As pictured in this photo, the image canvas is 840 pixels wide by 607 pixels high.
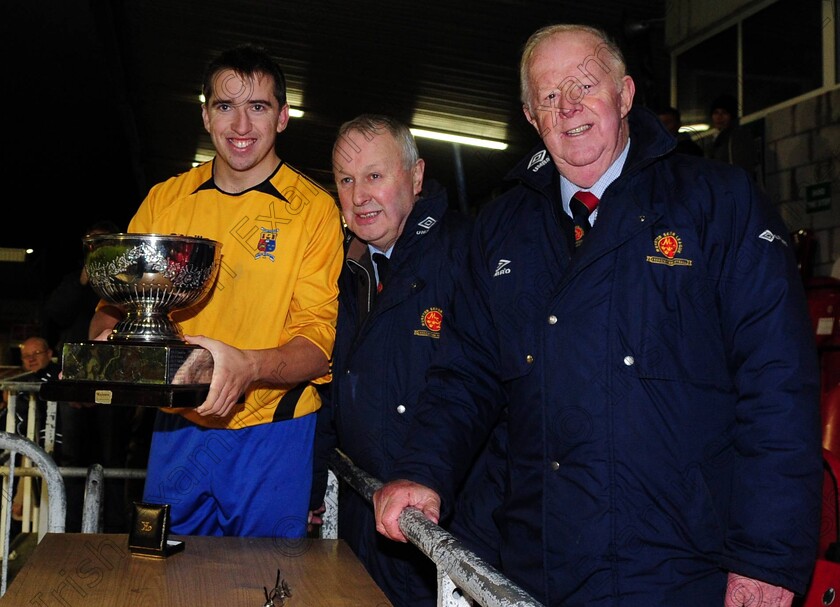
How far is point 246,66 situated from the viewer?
236 centimetres

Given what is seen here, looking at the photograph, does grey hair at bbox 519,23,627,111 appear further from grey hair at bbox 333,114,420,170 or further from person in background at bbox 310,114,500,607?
grey hair at bbox 333,114,420,170

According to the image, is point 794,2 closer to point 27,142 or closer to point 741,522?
point 741,522

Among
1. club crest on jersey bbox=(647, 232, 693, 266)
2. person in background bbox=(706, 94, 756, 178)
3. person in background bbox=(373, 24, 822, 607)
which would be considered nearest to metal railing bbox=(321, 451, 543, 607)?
person in background bbox=(373, 24, 822, 607)

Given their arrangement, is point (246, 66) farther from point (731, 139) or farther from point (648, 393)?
point (731, 139)

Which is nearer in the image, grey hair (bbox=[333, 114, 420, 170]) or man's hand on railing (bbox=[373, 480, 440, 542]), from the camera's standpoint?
man's hand on railing (bbox=[373, 480, 440, 542])

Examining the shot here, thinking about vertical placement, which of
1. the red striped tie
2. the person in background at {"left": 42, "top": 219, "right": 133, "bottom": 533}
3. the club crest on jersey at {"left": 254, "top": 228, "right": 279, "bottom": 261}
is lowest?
the person in background at {"left": 42, "top": 219, "right": 133, "bottom": 533}

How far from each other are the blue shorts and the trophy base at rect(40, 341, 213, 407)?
0.38m

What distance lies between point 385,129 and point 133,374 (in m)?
1.17

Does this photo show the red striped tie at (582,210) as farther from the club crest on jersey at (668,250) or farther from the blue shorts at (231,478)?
the blue shorts at (231,478)

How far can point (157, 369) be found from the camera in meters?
1.95

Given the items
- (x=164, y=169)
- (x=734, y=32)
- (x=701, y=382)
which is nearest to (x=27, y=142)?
(x=164, y=169)

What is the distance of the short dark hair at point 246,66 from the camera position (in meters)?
2.36

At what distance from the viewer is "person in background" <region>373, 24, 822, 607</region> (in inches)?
65.0

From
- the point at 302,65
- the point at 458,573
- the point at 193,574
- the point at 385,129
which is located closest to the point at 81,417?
the point at 385,129
